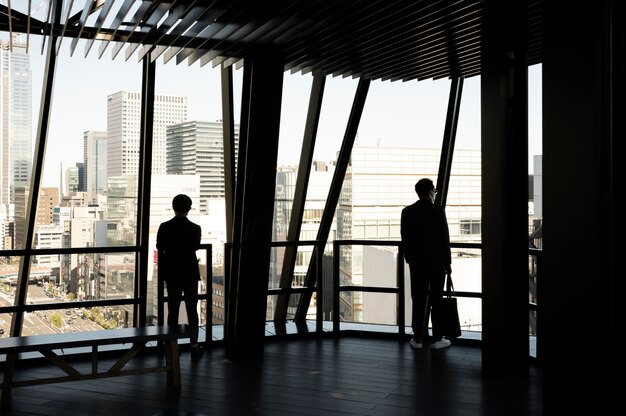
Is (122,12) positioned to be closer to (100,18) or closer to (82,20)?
(100,18)

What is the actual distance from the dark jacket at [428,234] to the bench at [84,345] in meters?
2.43

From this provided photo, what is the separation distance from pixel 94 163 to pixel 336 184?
9.86 ft

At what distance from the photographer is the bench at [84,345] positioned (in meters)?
4.64

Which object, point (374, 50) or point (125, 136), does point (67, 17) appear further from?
point (374, 50)

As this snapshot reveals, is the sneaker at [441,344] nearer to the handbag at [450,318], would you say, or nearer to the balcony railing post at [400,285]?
the handbag at [450,318]

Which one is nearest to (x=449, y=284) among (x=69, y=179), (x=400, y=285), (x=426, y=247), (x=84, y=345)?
(x=426, y=247)

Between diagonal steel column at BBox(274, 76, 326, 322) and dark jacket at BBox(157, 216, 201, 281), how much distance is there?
6.72 feet

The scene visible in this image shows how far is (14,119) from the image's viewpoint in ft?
20.3

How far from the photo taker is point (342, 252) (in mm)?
7500

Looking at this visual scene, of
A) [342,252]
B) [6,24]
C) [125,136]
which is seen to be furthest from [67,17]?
[342,252]

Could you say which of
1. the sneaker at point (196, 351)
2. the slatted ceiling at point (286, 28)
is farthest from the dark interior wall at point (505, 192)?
the sneaker at point (196, 351)

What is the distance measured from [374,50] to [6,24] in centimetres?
328

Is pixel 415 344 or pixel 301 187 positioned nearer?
pixel 415 344

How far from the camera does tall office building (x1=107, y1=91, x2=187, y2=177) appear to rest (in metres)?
6.63
